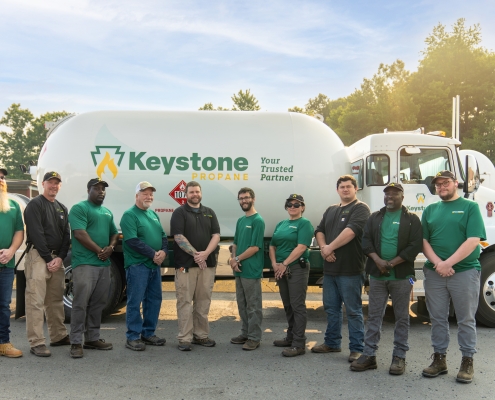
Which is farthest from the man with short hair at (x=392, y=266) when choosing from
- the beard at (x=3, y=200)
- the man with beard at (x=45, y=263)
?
the beard at (x=3, y=200)

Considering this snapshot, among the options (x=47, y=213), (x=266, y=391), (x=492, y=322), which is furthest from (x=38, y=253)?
(x=492, y=322)

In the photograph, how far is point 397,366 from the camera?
4.91m

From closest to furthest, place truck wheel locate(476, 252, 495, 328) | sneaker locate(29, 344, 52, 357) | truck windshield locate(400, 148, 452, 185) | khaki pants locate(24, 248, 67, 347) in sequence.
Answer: sneaker locate(29, 344, 52, 357), khaki pants locate(24, 248, 67, 347), truck wheel locate(476, 252, 495, 328), truck windshield locate(400, 148, 452, 185)

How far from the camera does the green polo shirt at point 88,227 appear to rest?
5.68m

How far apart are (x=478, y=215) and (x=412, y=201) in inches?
98.4

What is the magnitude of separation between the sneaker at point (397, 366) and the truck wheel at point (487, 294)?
8.59ft

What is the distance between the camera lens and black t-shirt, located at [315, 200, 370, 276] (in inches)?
213

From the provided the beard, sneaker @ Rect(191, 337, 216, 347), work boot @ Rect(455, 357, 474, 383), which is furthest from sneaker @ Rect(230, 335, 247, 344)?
the beard

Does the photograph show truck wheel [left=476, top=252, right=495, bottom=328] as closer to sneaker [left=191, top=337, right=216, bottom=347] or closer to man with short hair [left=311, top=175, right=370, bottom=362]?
man with short hair [left=311, top=175, right=370, bottom=362]

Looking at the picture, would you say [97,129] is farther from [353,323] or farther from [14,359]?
[353,323]

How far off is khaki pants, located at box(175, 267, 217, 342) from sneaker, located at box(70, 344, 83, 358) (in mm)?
1180

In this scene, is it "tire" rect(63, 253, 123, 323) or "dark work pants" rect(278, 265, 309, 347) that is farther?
"tire" rect(63, 253, 123, 323)

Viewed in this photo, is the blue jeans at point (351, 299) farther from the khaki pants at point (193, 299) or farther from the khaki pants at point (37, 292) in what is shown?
the khaki pants at point (37, 292)

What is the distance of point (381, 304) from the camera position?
506cm
